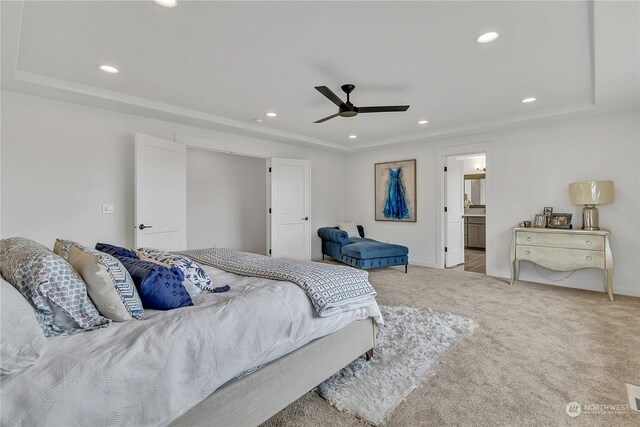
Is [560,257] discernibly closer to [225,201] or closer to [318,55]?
[318,55]

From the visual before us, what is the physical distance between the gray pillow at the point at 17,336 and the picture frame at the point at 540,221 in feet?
16.8

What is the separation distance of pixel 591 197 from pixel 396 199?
2921 millimetres

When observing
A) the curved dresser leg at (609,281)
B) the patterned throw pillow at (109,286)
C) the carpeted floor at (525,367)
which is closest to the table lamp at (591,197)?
the curved dresser leg at (609,281)

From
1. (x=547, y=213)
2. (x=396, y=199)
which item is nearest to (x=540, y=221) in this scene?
(x=547, y=213)

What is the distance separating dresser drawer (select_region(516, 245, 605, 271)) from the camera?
12.0 feet

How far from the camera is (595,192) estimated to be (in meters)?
3.71

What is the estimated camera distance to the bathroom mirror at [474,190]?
8203 millimetres

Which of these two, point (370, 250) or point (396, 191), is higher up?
point (396, 191)

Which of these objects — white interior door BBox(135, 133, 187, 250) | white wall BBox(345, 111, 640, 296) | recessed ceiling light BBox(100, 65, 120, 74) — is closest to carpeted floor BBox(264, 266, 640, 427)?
white wall BBox(345, 111, 640, 296)

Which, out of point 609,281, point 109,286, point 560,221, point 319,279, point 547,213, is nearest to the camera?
point 109,286

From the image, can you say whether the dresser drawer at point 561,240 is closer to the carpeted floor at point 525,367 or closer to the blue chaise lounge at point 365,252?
the carpeted floor at point 525,367

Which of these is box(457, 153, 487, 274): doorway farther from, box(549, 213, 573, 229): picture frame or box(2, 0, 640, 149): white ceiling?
box(2, 0, 640, 149): white ceiling

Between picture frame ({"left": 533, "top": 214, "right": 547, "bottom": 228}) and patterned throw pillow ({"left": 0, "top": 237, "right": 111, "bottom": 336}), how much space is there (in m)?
4.95

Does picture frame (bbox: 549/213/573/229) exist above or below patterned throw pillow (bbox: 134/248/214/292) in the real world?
above
